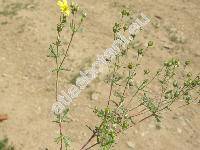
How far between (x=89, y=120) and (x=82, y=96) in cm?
62

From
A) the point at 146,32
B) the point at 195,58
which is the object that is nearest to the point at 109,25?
the point at 146,32

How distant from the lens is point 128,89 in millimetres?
7688

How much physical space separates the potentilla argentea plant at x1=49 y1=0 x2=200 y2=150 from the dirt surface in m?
0.21

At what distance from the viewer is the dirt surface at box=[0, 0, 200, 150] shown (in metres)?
6.77

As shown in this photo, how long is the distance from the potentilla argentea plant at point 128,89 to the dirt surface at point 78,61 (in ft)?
0.70

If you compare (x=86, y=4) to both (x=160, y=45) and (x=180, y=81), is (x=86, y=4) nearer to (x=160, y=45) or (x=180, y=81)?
(x=160, y=45)

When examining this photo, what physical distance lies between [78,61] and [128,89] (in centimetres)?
138

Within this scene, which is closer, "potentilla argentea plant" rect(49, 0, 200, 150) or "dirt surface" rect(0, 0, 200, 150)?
"potentilla argentea plant" rect(49, 0, 200, 150)

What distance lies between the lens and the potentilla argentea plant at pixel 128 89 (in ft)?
15.4

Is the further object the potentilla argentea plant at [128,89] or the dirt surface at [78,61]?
the dirt surface at [78,61]

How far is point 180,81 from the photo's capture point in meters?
8.00

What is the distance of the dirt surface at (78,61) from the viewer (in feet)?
22.2

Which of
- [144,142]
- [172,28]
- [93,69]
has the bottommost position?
[144,142]

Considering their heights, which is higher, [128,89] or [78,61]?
[78,61]
